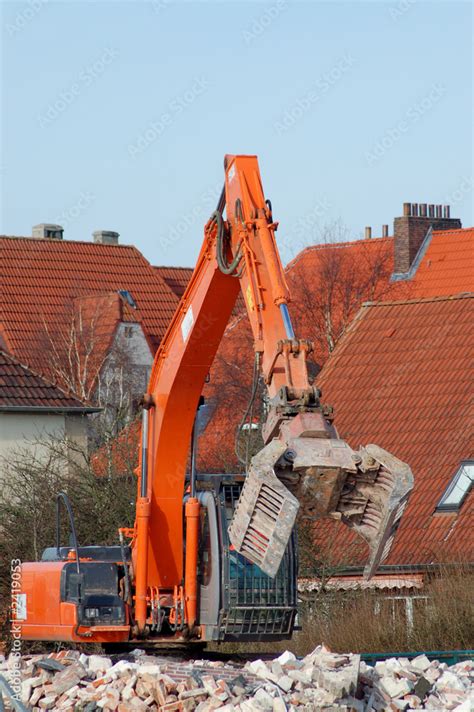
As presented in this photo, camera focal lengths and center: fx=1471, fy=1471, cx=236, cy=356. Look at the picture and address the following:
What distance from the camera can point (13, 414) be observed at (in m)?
31.0

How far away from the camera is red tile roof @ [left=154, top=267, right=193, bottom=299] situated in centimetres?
5378

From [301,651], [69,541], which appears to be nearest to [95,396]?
[69,541]

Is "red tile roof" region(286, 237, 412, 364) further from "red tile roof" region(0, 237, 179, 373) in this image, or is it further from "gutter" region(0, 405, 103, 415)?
"gutter" region(0, 405, 103, 415)

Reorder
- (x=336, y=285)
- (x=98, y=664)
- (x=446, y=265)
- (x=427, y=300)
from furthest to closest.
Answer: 1. (x=336, y=285)
2. (x=446, y=265)
3. (x=427, y=300)
4. (x=98, y=664)

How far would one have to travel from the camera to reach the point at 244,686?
35.3ft

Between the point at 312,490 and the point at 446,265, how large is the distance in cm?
3180

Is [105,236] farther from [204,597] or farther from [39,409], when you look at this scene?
[204,597]

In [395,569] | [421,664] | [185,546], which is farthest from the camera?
[395,569]

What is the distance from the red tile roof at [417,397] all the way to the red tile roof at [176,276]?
2640 cm

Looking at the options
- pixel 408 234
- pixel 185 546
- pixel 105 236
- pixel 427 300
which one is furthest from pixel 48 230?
pixel 185 546

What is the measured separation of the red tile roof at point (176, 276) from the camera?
176 ft

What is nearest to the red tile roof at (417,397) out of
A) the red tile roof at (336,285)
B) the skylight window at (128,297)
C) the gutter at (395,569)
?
the gutter at (395,569)

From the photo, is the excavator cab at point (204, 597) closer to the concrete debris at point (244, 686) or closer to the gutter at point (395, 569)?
the concrete debris at point (244, 686)

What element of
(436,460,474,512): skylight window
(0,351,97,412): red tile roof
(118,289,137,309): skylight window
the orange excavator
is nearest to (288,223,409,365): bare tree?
(118,289,137,309): skylight window
